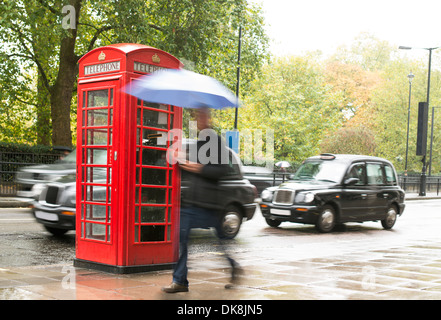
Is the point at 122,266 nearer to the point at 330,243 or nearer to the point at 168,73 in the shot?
the point at 168,73

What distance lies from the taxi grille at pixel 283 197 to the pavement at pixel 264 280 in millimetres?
4160

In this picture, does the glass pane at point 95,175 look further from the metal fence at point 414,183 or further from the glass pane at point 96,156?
the metal fence at point 414,183

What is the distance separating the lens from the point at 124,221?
6543 mm

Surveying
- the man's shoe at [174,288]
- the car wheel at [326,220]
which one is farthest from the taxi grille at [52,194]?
the car wheel at [326,220]

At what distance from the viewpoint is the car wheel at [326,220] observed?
1313 cm

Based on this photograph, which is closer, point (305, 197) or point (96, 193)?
point (96, 193)

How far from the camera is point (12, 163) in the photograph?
69.7 feet

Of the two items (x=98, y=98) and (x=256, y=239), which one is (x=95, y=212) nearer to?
(x=98, y=98)

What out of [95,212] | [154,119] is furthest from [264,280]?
[154,119]

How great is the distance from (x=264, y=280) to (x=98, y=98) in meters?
2.97

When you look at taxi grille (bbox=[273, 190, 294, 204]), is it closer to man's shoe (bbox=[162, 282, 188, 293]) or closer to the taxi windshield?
the taxi windshield

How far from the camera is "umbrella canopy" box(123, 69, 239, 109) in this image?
5.63 metres

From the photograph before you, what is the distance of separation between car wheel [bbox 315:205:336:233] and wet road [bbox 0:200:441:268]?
0.20 meters
